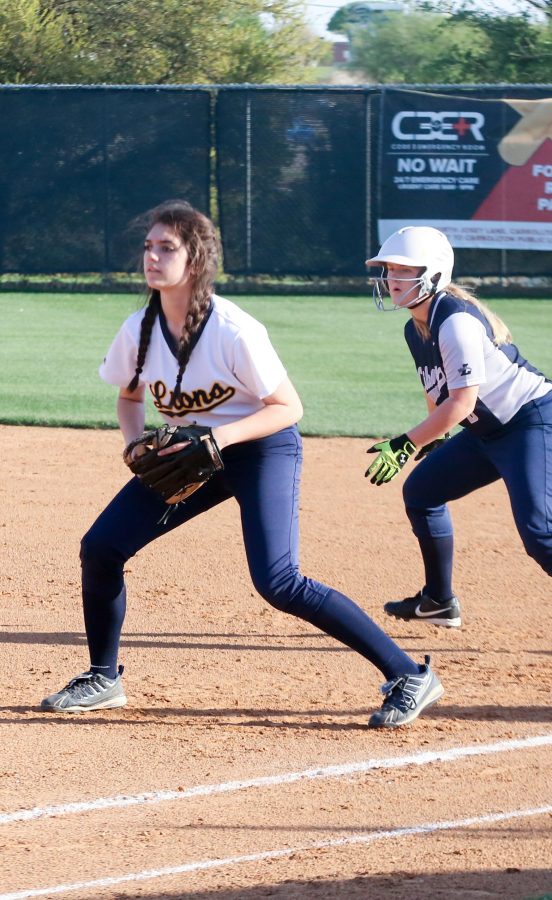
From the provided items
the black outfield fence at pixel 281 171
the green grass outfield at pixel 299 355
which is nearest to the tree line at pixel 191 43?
the black outfield fence at pixel 281 171

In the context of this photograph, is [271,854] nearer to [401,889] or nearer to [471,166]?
[401,889]

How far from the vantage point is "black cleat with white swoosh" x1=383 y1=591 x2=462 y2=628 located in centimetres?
573

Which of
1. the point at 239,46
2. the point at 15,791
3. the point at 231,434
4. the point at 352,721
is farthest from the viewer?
the point at 239,46

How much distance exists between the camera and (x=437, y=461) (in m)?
5.50

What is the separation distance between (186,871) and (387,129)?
50.8ft

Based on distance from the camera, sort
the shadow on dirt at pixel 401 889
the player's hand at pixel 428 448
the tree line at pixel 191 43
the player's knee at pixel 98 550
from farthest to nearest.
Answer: the tree line at pixel 191 43 < the player's hand at pixel 428 448 < the player's knee at pixel 98 550 < the shadow on dirt at pixel 401 889

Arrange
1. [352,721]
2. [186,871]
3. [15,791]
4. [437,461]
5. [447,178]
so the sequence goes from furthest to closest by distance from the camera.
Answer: [447,178]
[437,461]
[352,721]
[15,791]
[186,871]

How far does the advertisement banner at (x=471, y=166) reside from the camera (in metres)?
17.4

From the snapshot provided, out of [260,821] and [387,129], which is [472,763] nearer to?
[260,821]

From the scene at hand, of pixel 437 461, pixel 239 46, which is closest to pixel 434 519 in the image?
pixel 437 461

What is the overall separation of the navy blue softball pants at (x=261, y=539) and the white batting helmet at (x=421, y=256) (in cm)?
80

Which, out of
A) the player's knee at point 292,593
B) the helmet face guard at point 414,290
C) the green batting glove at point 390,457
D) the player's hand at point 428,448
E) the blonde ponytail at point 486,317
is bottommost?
the player's hand at point 428,448

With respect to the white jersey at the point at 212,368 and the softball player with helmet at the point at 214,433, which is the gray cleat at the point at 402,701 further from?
the white jersey at the point at 212,368

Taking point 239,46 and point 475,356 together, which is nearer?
point 475,356
